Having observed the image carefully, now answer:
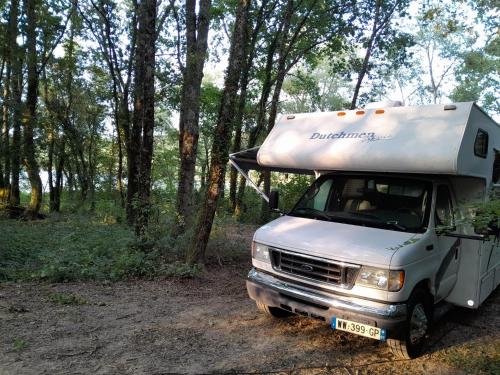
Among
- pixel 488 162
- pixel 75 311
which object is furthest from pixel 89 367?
pixel 488 162

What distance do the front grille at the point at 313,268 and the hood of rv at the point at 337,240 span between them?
0.09m

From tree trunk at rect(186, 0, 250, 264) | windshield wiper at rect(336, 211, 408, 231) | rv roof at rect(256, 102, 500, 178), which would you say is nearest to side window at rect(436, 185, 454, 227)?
rv roof at rect(256, 102, 500, 178)

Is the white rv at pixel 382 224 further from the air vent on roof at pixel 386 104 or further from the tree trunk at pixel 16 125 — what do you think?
the tree trunk at pixel 16 125

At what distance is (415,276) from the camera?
14.1 ft

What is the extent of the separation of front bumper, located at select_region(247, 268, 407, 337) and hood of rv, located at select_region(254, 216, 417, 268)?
45 centimetres

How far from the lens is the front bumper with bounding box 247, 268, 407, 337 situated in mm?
4086

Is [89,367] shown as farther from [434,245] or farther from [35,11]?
[35,11]

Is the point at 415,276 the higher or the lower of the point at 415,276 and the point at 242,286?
the higher

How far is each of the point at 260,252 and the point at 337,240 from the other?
112 centimetres

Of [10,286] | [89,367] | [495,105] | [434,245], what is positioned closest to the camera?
[89,367]

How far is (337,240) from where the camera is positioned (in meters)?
4.54

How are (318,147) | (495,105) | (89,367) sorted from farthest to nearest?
(495,105) < (318,147) < (89,367)

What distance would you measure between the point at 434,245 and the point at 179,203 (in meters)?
6.58

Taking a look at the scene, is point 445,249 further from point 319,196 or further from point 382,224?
point 319,196
